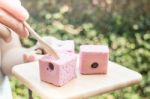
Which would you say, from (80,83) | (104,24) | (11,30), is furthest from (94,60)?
(104,24)

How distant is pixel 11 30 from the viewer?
92cm

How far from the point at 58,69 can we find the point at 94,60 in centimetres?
12

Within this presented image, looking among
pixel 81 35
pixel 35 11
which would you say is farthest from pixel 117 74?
pixel 35 11

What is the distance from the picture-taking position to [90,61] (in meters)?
0.91

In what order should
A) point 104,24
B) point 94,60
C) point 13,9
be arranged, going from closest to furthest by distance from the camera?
point 13,9, point 94,60, point 104,24

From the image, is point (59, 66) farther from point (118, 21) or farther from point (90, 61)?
point (118, 21)

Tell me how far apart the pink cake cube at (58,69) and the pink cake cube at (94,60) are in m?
0.04

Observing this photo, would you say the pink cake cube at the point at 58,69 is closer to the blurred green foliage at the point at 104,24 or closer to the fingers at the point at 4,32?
the fingers at the point at 4,32

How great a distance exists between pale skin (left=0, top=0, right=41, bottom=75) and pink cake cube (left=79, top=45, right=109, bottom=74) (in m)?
0.15

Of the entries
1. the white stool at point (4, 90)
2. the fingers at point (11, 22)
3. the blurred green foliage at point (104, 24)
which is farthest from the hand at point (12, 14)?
the blurred green foliage at point (104, 24)

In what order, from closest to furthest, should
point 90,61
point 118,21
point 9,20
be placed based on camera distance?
1. point 9,20
2. point 90,61
3. point 118,21

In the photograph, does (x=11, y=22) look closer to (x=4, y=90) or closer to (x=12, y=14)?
(x=12, y=14)

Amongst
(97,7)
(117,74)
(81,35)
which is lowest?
(81,35)

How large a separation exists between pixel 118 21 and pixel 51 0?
0.54 meters
